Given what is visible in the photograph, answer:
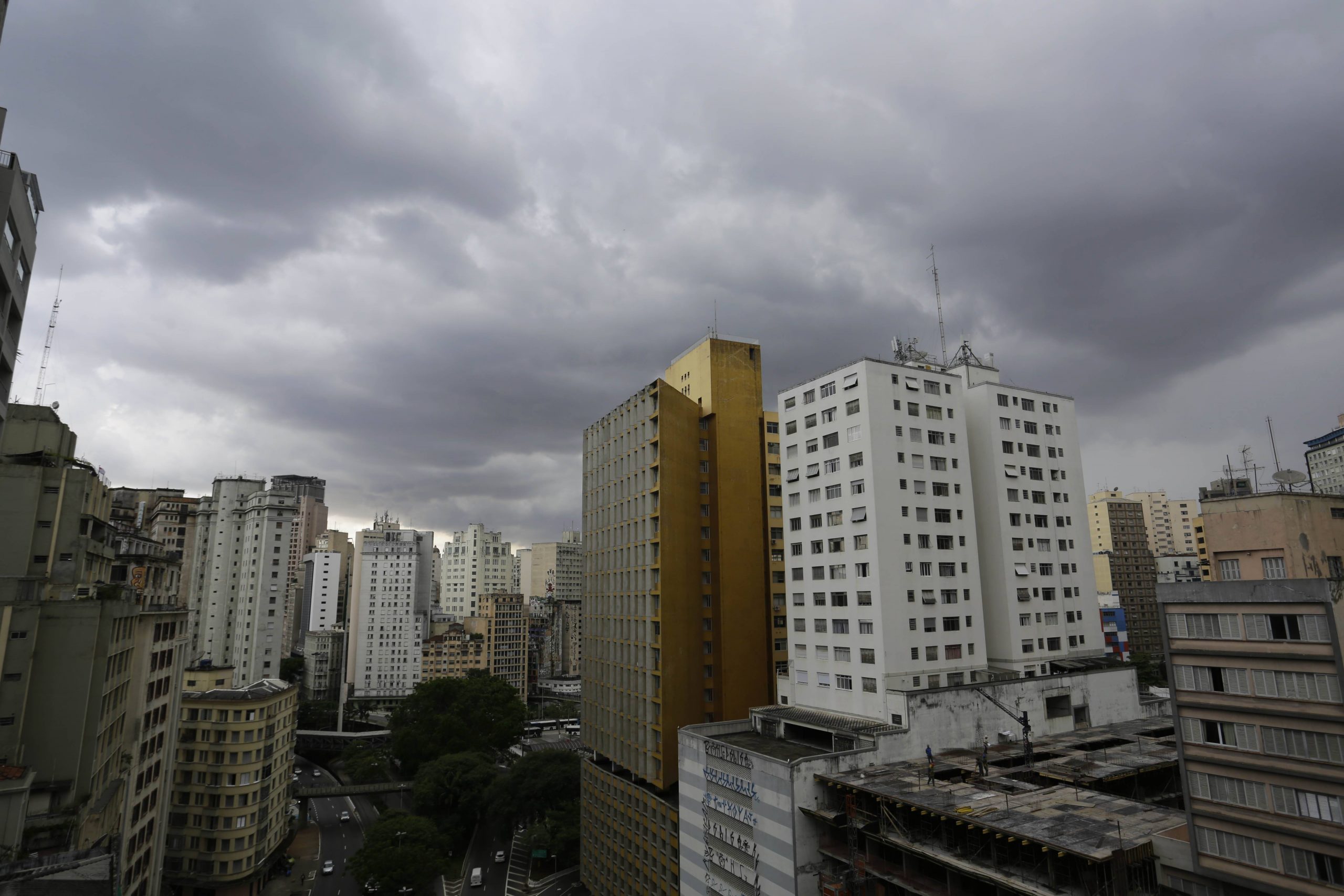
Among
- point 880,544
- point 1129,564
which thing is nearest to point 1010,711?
point 880,544

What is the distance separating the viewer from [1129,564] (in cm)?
14288

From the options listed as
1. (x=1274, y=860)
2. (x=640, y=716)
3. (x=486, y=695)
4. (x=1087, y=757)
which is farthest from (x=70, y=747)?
(x=486, y=695)

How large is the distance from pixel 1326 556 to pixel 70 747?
54981 millimetres

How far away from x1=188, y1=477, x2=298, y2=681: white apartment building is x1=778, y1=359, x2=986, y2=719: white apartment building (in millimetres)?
89104

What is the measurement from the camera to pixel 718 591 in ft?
196

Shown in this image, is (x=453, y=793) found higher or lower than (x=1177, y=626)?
lower

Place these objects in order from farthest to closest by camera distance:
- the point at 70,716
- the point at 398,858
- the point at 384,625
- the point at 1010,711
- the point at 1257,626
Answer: the point at 384,625 < the point at 398,858 < the point at 1010,711 < the point at 70,716 < the point at 1257,626

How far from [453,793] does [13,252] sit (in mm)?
76127

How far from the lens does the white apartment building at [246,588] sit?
105m

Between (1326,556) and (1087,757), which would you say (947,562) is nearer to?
(1087,757)

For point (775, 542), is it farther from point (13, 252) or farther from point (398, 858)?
point (13, 252)

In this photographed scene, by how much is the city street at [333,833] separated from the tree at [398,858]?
5.80 meters

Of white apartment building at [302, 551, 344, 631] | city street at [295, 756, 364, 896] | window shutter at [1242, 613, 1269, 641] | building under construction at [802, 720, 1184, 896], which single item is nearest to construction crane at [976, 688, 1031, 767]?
building under construction at [802, 720, 1184, 896]

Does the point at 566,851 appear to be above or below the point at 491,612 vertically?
below
